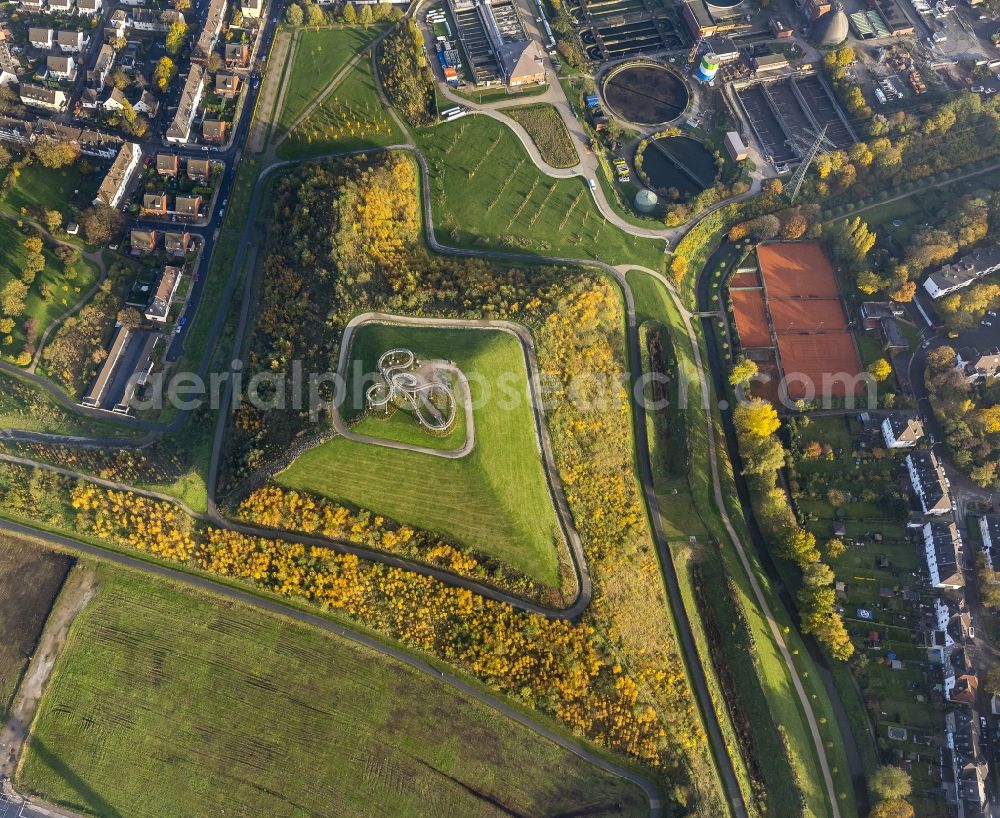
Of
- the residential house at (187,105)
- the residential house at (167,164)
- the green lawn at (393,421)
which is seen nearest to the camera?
the green lawn at (393,421)

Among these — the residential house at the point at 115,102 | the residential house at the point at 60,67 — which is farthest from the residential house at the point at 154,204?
the residential house at the point at 60,67

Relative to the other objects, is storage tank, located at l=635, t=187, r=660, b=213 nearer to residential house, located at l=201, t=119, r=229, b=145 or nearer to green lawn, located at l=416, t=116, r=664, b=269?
green lawn, located at l=416, t=116, r=664, b=269

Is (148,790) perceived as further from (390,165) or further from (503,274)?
(390,165)

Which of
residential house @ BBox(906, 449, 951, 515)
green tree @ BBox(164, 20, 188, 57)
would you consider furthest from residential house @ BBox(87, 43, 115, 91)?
residential house @ BBox(906, 449, 951, 515)

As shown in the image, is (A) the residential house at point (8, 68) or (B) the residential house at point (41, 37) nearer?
(A) the residential house at point (8, 68)

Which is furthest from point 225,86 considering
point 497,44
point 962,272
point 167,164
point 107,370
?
point 962,272

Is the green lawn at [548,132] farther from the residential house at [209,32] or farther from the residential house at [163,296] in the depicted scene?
the residential house at [163,296]

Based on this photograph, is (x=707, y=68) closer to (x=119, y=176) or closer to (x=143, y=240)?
(x=143, y=240)
